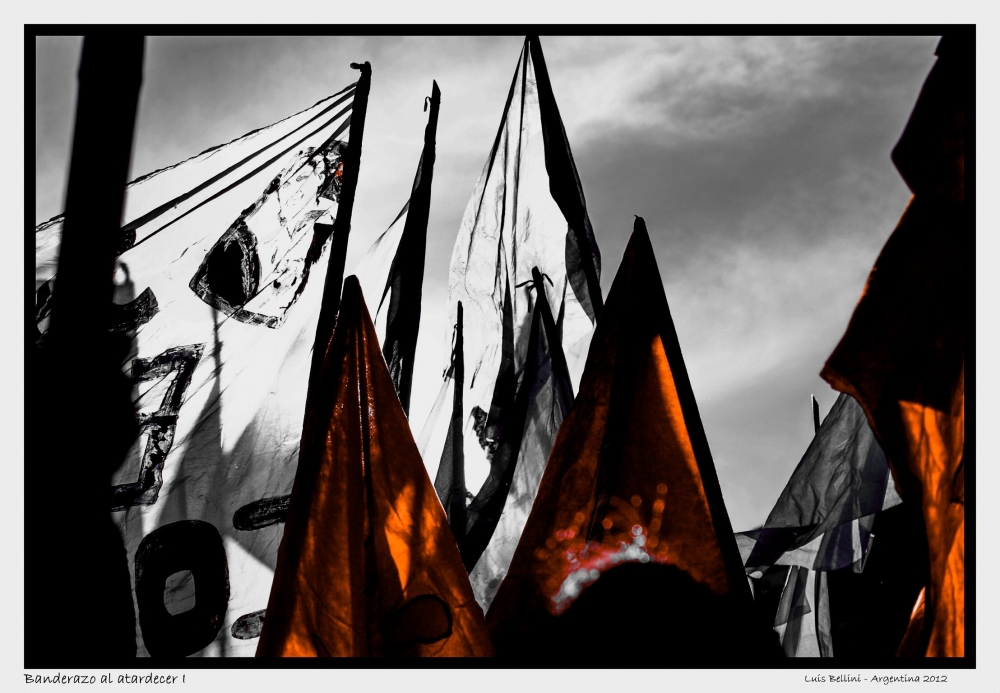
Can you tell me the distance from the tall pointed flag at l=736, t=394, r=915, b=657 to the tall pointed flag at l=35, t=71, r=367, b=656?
3070 mm

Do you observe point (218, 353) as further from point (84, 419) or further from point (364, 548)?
point (364, 548)

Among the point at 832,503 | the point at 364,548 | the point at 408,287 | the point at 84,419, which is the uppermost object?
the point at 408,287

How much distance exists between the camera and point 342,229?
6293mm

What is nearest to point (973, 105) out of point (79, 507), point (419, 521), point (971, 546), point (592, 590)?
point (971, 546)

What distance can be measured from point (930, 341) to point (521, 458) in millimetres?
2741

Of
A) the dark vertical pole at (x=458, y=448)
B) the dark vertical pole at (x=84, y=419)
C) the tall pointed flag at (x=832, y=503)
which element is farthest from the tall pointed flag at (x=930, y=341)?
the dark vertical pole at (x=84, y=419)

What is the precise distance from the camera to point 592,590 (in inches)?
209

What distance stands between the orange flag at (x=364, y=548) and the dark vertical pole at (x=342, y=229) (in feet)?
1.11

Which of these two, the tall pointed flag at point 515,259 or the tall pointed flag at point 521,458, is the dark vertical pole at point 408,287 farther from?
the tall pointed flag at point 521,458

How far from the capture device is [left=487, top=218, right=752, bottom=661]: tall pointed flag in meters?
5.18

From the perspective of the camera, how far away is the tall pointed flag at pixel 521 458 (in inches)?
251

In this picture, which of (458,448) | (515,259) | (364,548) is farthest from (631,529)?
(515,259)

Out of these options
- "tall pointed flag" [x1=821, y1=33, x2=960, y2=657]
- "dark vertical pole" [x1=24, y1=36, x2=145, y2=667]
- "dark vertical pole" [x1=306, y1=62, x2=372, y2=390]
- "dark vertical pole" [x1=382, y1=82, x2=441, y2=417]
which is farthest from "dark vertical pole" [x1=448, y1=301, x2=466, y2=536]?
"tall pointed flag" [x1=821, y1=33, x2=960, y2=657]

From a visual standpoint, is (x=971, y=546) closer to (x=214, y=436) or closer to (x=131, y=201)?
(x=214, y=436)
